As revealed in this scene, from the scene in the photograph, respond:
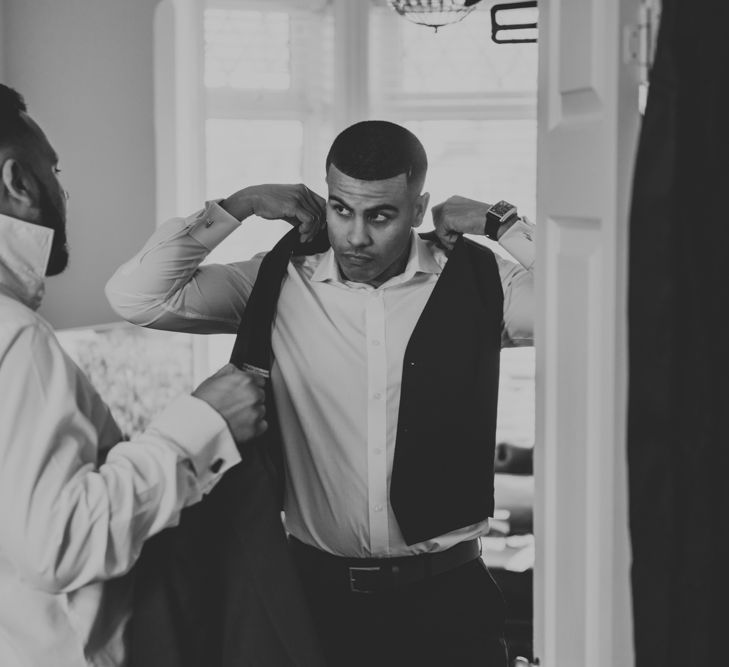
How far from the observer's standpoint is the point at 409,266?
235cm

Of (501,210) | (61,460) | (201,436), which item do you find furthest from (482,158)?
(61,460)

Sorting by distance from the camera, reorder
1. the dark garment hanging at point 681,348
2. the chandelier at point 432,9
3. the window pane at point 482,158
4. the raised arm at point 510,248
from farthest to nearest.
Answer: the window pane at point 482,158
the chandelier at point 432,9
the raised arm at point 510,248
the dark garment hanging at point 681,348

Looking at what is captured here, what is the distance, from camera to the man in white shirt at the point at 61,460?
4.33ft

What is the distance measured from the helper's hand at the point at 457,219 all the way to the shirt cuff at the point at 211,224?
45 cm

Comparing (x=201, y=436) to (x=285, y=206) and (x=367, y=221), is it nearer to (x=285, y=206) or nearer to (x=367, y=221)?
(x=367, y=221)

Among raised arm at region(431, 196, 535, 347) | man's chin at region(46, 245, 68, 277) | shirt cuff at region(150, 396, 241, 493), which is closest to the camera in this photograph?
shirt cuff at region(150, 396, 241, 493)

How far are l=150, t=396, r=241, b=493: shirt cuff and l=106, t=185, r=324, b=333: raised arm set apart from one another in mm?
895

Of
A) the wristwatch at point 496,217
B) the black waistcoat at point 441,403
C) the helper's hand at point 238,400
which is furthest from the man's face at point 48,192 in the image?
the wristwatch at point 496,217

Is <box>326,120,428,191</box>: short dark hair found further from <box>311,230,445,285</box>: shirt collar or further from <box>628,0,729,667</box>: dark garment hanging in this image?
<box>628,0,729,667</box>: dark garment hanging

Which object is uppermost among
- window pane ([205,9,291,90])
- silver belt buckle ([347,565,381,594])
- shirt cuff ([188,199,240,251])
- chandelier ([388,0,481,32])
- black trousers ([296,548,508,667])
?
window pane ([205,9,291,90])

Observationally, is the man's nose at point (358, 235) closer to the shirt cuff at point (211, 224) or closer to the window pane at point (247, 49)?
the shirt cuff at point (211, 224)

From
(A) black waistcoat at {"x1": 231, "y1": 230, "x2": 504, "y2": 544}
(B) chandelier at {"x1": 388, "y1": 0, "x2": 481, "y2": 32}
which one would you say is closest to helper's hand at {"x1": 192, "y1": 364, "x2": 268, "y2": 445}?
(A) black waistcoat at {"x1": 231, "y1": 230, "x2": 504, "y2": 544}

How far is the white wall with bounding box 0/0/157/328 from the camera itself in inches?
169

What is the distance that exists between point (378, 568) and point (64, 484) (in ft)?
3.21
